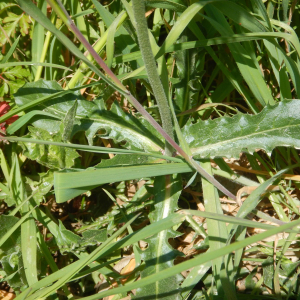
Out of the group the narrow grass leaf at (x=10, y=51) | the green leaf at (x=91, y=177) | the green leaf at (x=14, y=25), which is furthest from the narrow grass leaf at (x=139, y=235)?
the green leaf at (x=14, y=25)

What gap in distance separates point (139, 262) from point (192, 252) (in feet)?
1.44

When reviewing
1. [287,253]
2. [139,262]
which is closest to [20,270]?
[139,262]

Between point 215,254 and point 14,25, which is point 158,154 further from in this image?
point 14,25

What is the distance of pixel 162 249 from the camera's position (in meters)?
1.87

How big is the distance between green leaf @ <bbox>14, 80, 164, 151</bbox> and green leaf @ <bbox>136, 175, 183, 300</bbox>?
241 mm

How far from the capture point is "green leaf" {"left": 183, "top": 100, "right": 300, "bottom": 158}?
5.89ft

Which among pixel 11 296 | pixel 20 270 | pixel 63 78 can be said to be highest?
pixel 63 78

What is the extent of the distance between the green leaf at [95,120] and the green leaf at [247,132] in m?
0.25

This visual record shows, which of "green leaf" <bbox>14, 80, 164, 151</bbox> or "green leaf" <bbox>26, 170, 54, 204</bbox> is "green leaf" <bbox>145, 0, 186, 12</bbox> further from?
"green leaf" <bbox>26, 170, 54, 204</bbox>

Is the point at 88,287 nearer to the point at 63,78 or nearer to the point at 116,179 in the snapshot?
the point at 116,179

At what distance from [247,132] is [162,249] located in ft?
2.69

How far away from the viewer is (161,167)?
1.62m

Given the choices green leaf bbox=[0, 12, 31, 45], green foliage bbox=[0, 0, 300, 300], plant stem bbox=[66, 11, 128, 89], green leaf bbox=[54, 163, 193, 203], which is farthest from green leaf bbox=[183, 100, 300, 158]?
green leaf bbox=[0, 12, 31, 45]

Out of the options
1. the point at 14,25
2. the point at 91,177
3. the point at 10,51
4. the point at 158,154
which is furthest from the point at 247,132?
the point at 14,25
